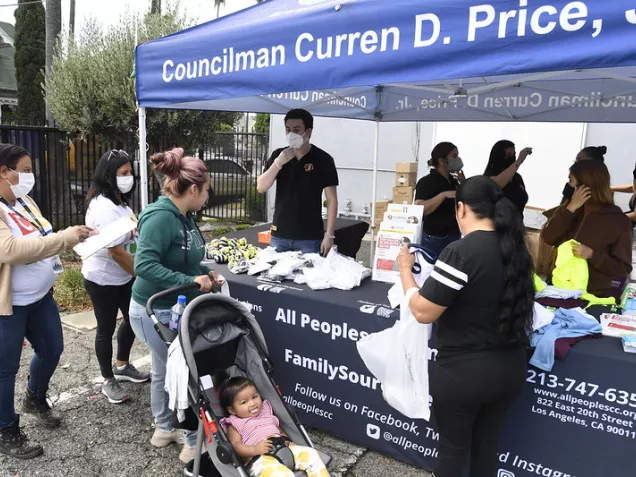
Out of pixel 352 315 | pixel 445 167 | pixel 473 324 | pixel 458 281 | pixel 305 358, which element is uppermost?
pixel 445 167

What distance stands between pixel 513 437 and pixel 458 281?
44.8 inches

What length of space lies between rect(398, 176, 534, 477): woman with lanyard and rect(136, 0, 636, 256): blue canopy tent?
58 centimetres

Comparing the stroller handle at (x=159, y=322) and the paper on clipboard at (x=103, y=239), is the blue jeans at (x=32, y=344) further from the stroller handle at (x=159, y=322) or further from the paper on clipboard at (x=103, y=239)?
the stroller handle at (x=159, y=322)

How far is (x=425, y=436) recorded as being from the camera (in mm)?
2738

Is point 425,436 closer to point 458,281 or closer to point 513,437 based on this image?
point 513,437

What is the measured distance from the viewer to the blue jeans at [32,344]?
2666mm

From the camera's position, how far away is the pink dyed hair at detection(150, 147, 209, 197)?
8.14ft

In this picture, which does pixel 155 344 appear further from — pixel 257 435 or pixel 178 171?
pixel 178 171

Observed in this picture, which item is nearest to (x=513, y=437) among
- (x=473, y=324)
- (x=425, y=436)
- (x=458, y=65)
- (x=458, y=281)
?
(x=425, y=436)

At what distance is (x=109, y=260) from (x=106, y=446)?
45.9 inches

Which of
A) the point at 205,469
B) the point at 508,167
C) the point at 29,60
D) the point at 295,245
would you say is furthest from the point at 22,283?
the point at 29,60

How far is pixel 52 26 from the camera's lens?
10.2 m

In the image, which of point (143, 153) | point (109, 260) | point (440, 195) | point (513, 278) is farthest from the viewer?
point (440, 195)

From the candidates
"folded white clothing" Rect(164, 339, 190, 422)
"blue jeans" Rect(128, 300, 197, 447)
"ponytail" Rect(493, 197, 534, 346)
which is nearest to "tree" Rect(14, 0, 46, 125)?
"blue jeans" Rect(128, 300, 197, 447)
